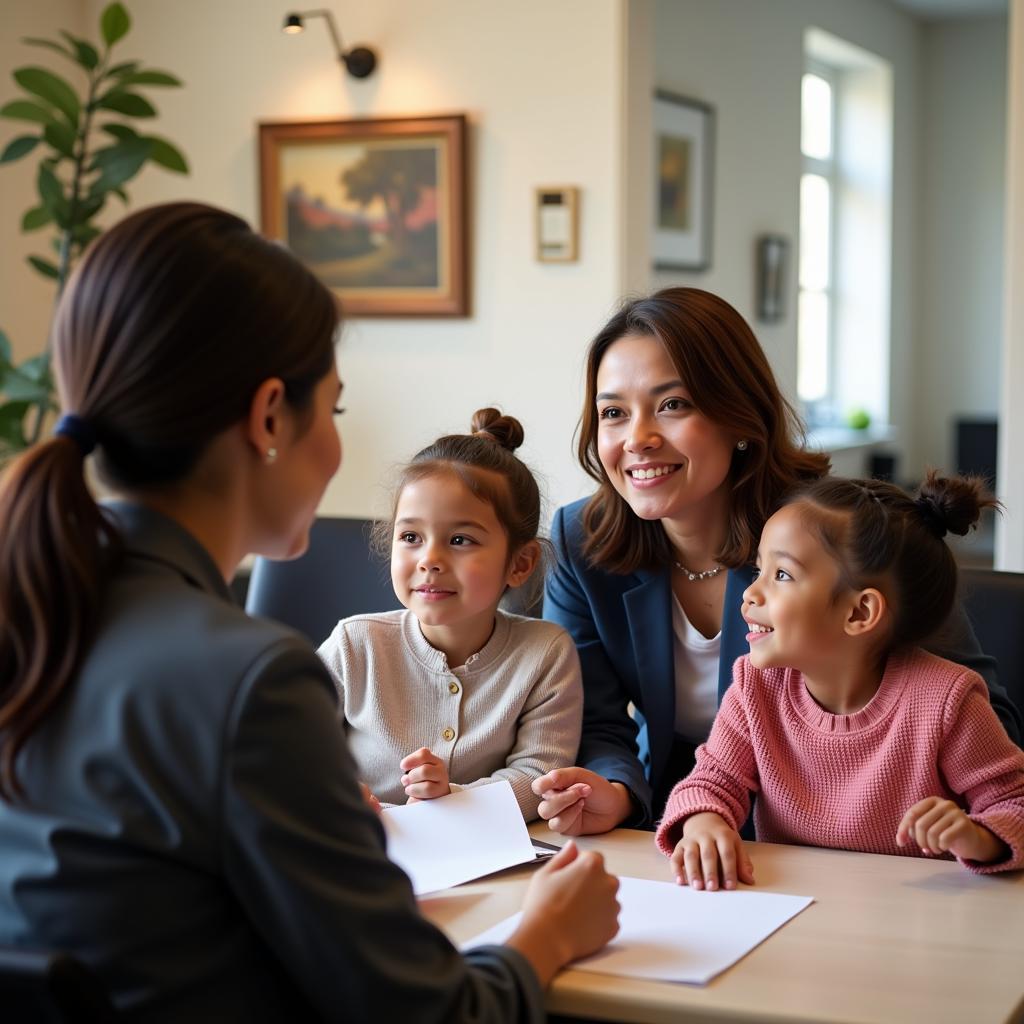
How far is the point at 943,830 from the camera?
1.46m

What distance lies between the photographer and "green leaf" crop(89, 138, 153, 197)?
3777 mm

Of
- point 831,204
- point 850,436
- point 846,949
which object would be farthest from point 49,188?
point 831,204

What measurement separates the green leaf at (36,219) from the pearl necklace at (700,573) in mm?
2437

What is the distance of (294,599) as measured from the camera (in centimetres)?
242

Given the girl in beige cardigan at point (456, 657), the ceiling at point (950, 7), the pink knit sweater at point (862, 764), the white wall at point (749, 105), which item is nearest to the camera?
the pink knit sweater at point (862, 764)

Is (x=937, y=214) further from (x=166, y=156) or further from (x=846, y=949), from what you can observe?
(x=846, y=949)

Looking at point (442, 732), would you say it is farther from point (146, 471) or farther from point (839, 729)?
point (146, 471)

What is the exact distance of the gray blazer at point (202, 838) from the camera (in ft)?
3.04

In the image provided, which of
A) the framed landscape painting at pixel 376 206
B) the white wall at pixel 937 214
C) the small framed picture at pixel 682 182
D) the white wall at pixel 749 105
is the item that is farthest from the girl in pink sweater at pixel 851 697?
the white wall at pixel 937 214

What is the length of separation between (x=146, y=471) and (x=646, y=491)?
1007 mm

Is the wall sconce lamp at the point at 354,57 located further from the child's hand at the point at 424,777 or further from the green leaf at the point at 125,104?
the child's hand at the point at 424,777

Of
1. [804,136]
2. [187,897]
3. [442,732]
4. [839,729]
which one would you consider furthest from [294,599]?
[804,136]

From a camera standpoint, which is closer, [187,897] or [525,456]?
[187,897]

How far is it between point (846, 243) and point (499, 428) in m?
6.23
